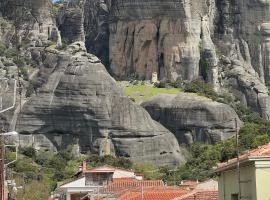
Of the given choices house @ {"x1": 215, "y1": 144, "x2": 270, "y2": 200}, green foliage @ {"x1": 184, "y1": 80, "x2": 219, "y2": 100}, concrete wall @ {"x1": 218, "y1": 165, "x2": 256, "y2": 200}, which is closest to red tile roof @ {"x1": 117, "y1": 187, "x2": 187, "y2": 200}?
concrete wall @ {"x1": 218, "y1": 165, "x2": 256, "y2": 200}

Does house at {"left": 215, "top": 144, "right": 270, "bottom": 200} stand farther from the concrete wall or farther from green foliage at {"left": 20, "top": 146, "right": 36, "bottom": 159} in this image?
green foliage at {"left": 20, "top": 146, "right": 36, "bottom": 159}

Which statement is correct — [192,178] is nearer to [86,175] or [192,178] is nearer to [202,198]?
[86,175]

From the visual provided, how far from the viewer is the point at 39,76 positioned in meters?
152

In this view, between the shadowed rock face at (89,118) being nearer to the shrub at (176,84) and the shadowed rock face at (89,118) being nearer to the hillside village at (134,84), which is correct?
the hillside village at (134,84)

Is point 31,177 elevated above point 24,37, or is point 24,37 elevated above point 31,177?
point 24,37

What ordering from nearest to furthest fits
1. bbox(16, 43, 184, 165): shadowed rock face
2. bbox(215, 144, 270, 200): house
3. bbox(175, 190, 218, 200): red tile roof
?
1. bbox(215, 144, 270, 200): house
2. bbox(175, 190, 218, 200): red tile roof
3. bbox(16, 43, 184, 165): shadowed rock face

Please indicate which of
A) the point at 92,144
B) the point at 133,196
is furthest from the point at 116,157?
A: the point at 133,196

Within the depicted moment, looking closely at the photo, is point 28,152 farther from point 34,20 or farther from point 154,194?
point 154,194

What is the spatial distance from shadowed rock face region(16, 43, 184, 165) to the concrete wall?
107 m

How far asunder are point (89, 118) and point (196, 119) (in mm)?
14248

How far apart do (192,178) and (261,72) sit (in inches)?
2443

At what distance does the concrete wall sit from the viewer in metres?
29.8

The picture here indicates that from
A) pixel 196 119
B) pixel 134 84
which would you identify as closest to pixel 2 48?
pixel 134 84

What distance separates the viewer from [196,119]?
147250 millimetres
